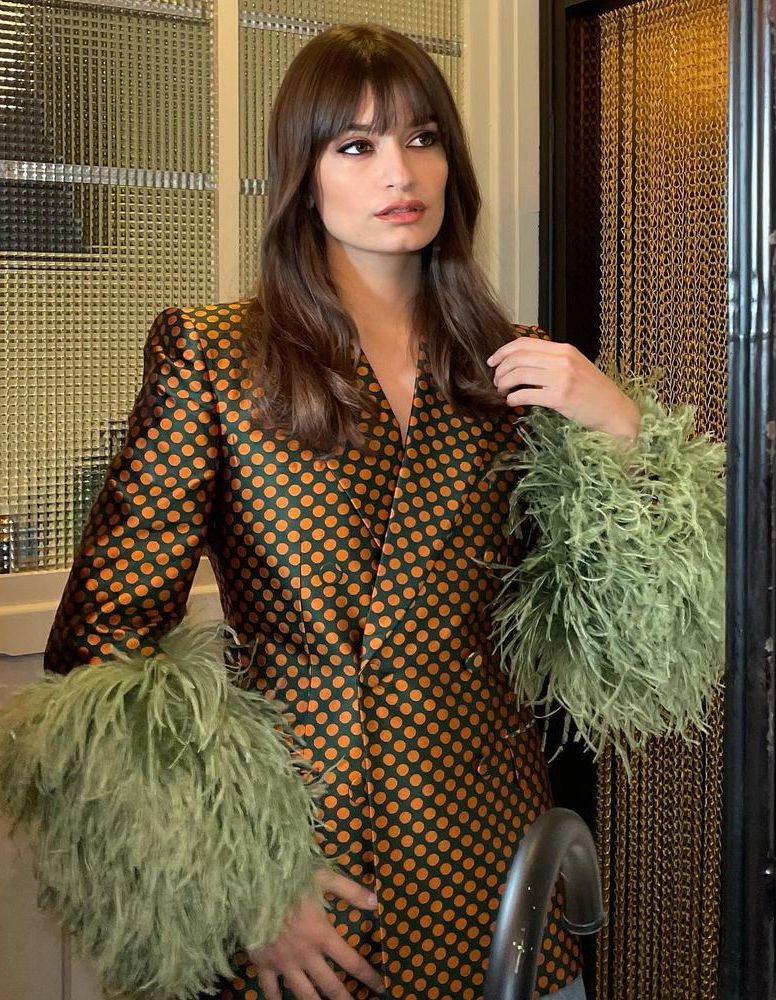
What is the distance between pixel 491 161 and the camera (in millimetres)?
2084

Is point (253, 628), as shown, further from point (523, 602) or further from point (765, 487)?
point (765, 487)

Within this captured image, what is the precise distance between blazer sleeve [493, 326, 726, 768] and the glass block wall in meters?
0.69

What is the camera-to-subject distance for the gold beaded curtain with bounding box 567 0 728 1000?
6.11 ft

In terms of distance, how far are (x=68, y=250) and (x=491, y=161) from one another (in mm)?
772

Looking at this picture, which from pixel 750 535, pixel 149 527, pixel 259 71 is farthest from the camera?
pixel 259 71

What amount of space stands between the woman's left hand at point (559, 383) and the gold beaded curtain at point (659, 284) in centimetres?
59

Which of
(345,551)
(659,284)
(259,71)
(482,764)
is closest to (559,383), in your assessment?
(345,551)

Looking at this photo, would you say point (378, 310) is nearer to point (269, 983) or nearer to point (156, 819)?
point (156, 819)

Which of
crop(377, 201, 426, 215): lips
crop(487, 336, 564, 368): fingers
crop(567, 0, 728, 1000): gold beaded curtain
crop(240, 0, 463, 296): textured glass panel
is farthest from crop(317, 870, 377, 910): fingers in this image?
crop(240, 0, 463, 296): textured glass panel

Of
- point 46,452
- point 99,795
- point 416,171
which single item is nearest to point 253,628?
point 99,795

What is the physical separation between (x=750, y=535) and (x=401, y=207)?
747 millimetres

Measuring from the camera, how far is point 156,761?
3.55ft

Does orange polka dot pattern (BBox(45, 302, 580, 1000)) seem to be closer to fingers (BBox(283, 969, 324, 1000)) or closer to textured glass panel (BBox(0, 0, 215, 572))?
fingers (BBox(283, 969, 324, 1000))

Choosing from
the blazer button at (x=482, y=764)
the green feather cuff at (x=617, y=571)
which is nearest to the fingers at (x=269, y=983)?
the blazer button at (x=482, y=764)
